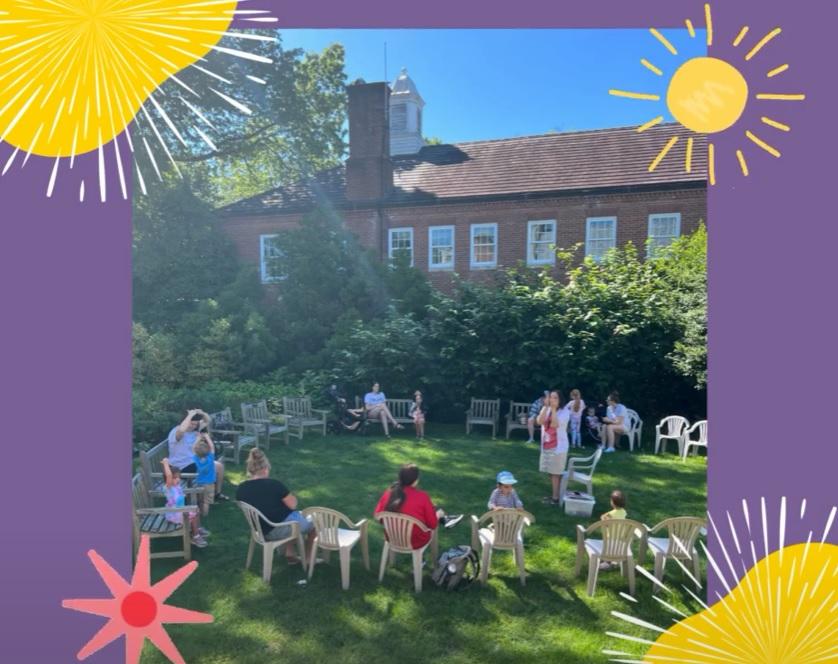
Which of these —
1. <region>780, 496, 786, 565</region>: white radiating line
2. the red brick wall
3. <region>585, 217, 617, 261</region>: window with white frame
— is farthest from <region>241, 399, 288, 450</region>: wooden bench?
<region>585, 217, 617, 261</region>: window with white frame

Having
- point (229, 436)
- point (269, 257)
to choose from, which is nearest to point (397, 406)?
point (229, 436)

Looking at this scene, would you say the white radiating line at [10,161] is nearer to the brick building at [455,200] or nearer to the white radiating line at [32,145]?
the white radiating line at [32,145]

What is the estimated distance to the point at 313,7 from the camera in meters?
3.22

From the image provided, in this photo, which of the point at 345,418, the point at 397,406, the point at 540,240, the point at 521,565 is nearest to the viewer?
the point at 521,565

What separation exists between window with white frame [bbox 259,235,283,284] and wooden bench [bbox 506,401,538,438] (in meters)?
7.59

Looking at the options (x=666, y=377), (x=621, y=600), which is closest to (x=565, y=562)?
(x=621, y=600)

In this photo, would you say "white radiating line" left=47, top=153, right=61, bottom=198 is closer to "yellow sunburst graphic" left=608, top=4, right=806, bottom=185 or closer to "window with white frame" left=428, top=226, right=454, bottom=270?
"yellow sunburst graphic" left=608, top=4, right=806, bottom=185

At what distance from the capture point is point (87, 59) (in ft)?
9.76

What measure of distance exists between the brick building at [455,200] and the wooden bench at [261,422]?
256 inches

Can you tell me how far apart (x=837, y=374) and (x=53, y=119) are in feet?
14.6

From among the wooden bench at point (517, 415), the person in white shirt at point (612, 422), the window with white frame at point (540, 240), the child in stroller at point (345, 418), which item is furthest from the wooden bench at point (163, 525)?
the window with white frame at point (540, 240)

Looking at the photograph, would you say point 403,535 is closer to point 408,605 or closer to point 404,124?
point 408,605

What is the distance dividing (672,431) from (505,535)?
595cm

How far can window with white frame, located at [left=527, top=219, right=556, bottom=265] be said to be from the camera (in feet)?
52.1
